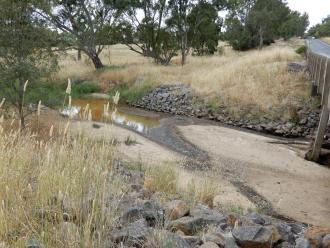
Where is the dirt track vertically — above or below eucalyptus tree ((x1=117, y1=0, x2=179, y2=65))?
below

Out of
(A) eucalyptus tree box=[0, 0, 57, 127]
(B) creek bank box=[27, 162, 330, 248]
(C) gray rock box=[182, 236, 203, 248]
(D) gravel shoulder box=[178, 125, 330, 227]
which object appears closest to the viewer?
(B) creek bank box=[27, 162, 330, 248]

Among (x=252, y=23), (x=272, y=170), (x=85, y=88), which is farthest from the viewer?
(x=252, y=23)

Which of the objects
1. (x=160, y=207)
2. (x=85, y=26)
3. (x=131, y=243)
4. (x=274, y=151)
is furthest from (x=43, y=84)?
(x=85, y=26)

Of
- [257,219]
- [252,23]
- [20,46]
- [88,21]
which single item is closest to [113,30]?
[88,21]

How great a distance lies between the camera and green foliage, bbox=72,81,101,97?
1221 inches

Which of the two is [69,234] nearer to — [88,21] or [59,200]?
[59,200]

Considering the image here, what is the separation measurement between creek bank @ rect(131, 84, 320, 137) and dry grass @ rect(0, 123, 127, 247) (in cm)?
1772

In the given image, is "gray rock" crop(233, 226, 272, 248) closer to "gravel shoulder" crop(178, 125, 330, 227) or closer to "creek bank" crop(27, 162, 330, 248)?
"creek bank" crop(27, 162, 330, 248)

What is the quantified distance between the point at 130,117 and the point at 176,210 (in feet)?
62.6

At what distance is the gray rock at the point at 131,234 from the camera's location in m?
3.80

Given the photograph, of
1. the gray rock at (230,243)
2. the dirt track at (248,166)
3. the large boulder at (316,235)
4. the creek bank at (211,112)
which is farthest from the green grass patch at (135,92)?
the gray rock at (230,243)

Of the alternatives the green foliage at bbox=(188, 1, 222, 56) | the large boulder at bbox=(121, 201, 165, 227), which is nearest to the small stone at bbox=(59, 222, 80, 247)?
the large boulder at bbox=(121, 201, 165, 227)

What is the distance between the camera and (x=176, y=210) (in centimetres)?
511

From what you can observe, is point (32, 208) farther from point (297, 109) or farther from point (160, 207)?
point (297, 109)
